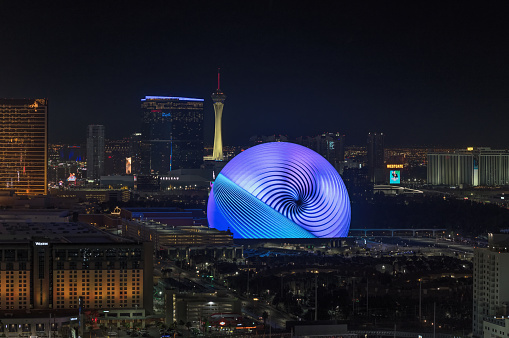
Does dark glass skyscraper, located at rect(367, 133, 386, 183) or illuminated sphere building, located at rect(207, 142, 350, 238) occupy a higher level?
dark glass skyscraper, located at rect(367, 133, 386, 183)

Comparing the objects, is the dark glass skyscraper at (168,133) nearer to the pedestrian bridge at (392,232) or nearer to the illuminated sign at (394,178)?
the illuminated sign at (394,178)

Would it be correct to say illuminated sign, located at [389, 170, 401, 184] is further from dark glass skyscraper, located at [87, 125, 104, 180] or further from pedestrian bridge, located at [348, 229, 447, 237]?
pedestrian bridge, located at [348, 229, 447, 237]

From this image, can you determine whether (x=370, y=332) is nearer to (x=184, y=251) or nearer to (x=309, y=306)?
(x=309, y=306)

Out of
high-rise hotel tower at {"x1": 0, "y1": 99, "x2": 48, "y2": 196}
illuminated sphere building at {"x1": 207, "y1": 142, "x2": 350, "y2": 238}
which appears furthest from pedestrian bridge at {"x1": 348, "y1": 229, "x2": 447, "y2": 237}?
high-rise hotel tower at {"x1": 0, "y1": 99, "x2": 48, "y2": 196}

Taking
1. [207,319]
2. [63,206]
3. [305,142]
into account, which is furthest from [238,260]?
[305,142]

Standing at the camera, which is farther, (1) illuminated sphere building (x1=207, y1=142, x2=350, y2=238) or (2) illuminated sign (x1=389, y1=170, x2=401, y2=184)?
(2) illuminated sign (x1=389, y1=170, x2=401, y2=184)

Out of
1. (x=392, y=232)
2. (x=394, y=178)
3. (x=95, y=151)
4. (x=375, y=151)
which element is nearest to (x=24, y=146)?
(x=392, y=232)

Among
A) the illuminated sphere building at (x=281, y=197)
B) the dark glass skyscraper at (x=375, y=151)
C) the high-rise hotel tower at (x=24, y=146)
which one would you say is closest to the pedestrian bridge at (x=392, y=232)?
the illuminated sphere building at (x=281, y=197)
